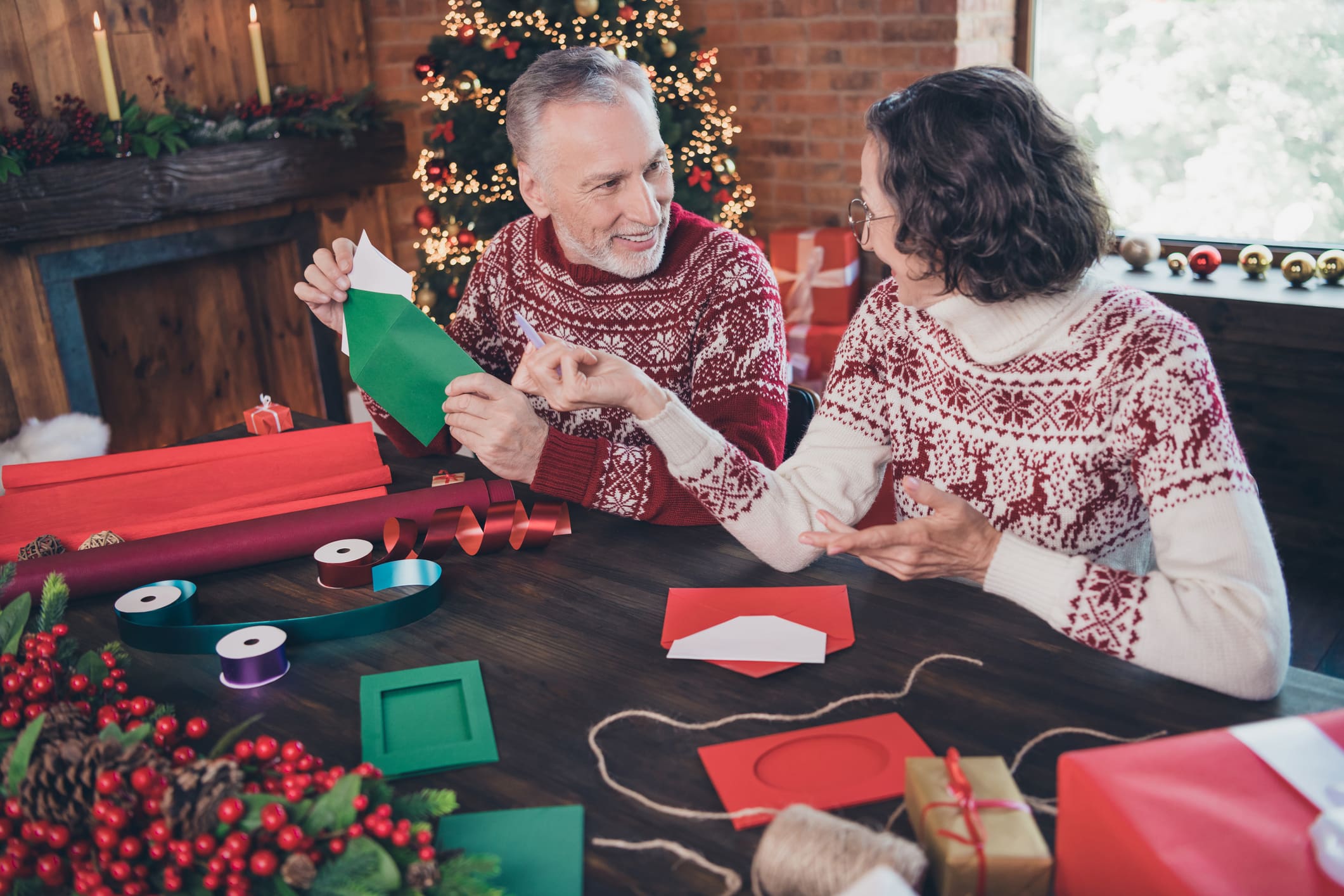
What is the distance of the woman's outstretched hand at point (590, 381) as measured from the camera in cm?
140

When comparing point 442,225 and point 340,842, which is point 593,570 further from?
point 442,225

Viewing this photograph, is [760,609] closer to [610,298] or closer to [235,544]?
[235,544]

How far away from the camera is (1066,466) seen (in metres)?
1.34

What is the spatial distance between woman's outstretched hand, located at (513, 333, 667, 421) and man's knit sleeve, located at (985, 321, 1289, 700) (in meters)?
0.50

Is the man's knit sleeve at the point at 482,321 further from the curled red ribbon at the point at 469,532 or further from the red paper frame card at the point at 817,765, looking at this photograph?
the red paper frame card at the point at 817,765

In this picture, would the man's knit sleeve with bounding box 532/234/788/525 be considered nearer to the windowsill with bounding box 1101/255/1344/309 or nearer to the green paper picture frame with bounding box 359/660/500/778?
the green paper picture frame with bounding box 359/660/500/778

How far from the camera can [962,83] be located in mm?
1282

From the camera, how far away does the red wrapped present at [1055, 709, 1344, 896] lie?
685mm

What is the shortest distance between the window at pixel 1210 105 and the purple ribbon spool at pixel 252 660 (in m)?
2.55

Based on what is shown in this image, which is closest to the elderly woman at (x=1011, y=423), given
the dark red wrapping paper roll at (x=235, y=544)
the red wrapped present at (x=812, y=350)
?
the dark red wrapping paper roll at (x=235, y=544)

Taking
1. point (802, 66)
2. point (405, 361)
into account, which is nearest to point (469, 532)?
point (405, 361)

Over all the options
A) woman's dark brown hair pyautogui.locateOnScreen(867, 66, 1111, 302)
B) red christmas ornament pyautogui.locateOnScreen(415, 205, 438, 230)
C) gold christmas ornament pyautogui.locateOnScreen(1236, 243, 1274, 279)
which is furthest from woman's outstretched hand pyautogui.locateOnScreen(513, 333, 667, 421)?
red christmas ornament pyautogui.locateOnScreen(415, 205, 438, 230)

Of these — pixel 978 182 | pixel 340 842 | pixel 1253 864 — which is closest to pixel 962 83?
pixel 978 182

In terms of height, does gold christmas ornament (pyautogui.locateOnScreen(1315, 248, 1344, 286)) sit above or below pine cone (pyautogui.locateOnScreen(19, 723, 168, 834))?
below
